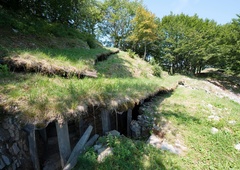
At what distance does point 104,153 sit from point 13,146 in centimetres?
160

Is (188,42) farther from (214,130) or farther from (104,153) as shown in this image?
(104,153)

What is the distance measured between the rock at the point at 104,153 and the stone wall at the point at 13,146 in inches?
52.7

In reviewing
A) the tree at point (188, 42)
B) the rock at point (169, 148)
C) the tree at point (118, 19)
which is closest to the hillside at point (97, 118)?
the rock at point (169, 148)

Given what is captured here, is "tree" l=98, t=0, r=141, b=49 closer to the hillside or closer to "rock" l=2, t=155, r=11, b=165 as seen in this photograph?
the hillside

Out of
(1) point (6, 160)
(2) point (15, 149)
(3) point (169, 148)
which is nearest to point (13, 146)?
(2) point (15, 149)

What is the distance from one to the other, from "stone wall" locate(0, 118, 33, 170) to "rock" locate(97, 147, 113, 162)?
1.34 metres

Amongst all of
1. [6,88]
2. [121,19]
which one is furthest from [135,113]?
[121,19]

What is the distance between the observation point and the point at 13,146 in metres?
2.72

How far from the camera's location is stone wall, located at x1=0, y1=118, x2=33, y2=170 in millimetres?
2525

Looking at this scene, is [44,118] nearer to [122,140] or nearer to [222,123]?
[122,140]

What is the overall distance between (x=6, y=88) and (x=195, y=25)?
23962mm

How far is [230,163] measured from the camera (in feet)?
11.0

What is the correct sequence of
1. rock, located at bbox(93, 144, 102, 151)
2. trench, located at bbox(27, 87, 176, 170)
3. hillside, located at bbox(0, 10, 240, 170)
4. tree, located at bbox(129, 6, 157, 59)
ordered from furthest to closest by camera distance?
tree, located at bbox(129, 6, 157, 59)
trench, located at bbox(27, 87, 176, 170)
rock, located at bbox(93, 144, 102, 151)
hillside, located at bbox(0, 10, 240, 170)

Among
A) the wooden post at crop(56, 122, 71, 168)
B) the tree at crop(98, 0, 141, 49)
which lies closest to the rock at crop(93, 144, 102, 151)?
the wooden post at crop(56, 122, 71, 168)
